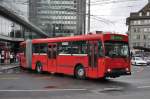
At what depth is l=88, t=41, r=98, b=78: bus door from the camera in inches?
800

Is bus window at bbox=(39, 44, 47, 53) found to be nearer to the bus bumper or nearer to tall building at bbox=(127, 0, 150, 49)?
the bus bumper

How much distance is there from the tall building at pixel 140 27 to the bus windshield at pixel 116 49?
4488 inches

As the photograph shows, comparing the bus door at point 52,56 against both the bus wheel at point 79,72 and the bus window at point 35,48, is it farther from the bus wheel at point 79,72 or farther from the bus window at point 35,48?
the bus wheel at point 79,72

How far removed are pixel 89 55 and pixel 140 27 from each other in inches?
4618

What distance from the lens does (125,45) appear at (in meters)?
21.0

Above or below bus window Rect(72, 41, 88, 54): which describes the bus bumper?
below

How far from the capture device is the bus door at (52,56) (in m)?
25.2

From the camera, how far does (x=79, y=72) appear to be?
2209 cm

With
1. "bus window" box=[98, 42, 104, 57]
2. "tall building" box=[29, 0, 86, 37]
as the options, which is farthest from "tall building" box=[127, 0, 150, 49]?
"bus window" box=[98, 42, 104, 57]

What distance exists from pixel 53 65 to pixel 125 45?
6356 millimetres

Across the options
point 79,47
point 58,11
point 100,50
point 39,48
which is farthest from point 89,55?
point 58,11

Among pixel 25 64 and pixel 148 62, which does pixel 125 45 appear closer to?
pixel 25 64

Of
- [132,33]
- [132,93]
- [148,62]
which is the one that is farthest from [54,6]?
[132,33]

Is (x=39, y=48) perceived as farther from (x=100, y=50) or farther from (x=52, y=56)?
(x=100, y=50)
